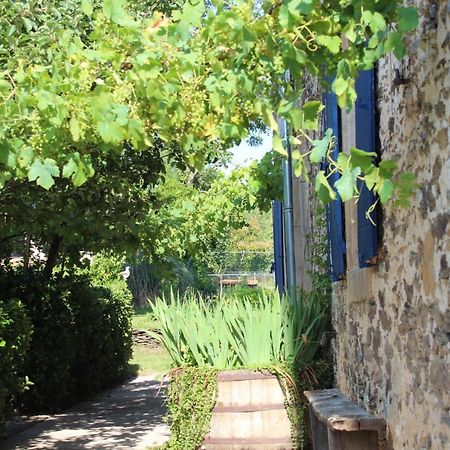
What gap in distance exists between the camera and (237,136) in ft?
9.17

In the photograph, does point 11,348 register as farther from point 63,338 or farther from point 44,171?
point 44,171

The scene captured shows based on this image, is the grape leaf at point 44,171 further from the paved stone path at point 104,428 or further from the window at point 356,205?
the paved stone path at point 104,428

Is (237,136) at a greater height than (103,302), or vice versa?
(237,136)

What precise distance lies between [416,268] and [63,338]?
757 centimetres

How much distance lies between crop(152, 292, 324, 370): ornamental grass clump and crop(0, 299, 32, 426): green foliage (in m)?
1.91

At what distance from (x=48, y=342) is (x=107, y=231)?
9.28 ft

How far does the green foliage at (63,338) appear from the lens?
→ 979 centimetres

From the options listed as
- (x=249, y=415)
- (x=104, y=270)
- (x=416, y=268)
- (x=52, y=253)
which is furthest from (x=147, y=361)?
(x=416, y=268)

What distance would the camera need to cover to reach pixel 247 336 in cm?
614

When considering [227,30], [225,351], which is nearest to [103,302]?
[225,351]

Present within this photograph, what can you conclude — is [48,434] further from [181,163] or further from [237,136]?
[237,136]

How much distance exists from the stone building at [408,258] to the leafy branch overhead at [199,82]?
1.62ft

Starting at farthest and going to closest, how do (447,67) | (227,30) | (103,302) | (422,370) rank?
1. (103,302)
2. (422,370)
3. (447,67)
4. (227,30)

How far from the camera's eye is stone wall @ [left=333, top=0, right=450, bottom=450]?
2.98m
